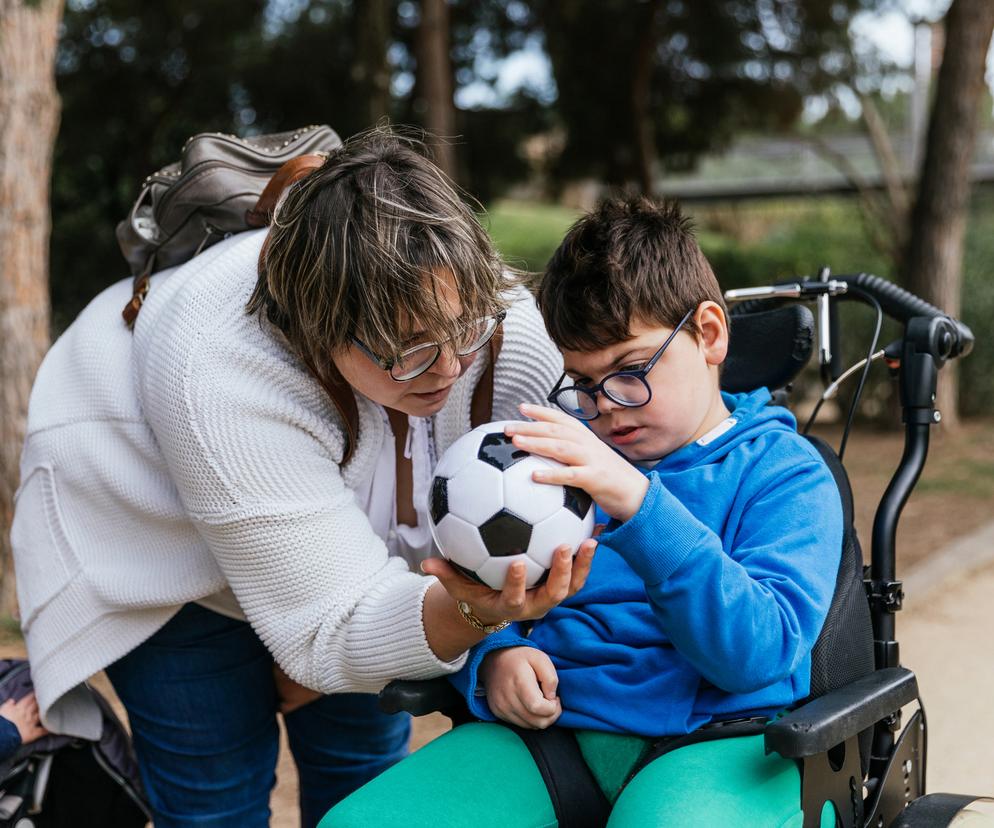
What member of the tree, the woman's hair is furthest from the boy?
the tree

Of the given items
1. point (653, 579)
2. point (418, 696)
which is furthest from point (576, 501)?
point (418, 696)

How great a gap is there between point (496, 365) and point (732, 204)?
1679cm

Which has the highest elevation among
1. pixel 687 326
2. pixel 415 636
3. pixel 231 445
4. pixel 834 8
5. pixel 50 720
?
pixel 834 8

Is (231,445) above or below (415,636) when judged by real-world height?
above

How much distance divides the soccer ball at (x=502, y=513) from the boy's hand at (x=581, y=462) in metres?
0.02

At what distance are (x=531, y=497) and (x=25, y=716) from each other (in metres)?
1.25

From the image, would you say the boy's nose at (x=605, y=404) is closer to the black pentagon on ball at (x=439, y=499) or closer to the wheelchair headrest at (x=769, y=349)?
the black pentagon on ball at (x=439, y=499)

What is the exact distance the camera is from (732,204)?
1823 centimetres

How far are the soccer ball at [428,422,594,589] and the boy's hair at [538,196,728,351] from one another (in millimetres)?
347

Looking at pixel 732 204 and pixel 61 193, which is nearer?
pixel 61 193

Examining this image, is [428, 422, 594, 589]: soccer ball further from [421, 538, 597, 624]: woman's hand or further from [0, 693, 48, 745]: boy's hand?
[0, 693, 48, 745]: boy's hand

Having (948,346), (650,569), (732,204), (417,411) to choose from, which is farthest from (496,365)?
(732,204)

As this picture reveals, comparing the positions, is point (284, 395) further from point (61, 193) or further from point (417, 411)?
point (61, 193)

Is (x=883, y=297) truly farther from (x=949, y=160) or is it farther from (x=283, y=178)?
(x=949, y=160)
